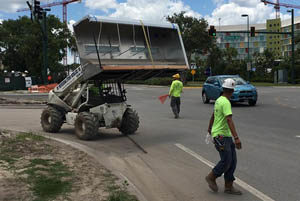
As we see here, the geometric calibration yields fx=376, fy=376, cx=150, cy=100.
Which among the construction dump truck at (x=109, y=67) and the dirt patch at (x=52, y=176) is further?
the construction dump truck at (x=109, y=67)

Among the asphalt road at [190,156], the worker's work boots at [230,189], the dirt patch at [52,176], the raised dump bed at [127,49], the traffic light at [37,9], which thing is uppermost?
the traffic light at [37,9]

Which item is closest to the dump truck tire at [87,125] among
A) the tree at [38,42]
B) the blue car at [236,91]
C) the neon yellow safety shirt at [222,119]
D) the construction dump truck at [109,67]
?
the construction dump truck at [109,67]

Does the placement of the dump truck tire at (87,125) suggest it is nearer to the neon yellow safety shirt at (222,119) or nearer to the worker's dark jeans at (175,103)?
the neon yellow safety shirt at (222,119)

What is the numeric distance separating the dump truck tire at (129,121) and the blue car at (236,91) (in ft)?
31.2

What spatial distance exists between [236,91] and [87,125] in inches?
447

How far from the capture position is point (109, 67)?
356 inches

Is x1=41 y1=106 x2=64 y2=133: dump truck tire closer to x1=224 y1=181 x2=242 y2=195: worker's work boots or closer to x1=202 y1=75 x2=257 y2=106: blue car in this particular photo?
x1=224 y1=181 x2=242 y2=195: worker's work boots

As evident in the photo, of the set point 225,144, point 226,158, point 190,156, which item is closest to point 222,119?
point 225,144

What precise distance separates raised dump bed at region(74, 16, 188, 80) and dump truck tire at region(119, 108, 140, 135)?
46.4 inches

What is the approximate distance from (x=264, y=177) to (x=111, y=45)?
578 cm

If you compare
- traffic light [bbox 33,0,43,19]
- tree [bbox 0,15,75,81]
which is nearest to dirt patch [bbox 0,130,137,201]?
traffic light [bbox 33,0,43,19]

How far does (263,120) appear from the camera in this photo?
1399 centimetres

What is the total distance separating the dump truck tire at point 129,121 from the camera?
1108cm

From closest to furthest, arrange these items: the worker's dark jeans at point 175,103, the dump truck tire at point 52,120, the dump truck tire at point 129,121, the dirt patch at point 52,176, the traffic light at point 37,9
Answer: the dirt patch at point 52,176 < the dump truck tire at point 129,121 < the dump truck tire at point 52,120 < the worker's dark jeans at point 175,103 < the traffic light at point 37,9
